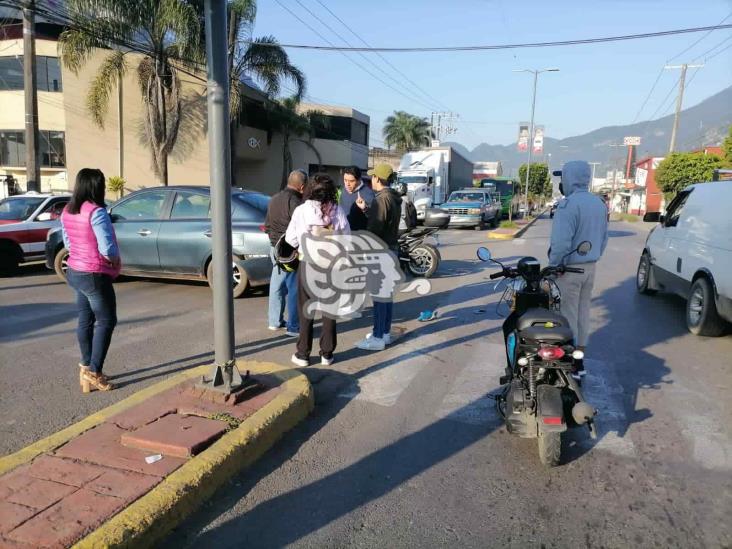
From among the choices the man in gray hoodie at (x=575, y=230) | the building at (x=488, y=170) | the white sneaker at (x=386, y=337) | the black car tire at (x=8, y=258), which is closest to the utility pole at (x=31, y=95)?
the black car tire at (x=8, y=258)

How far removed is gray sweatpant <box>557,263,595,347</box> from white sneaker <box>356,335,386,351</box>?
6.17 ft

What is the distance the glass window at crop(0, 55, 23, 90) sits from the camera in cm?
2548

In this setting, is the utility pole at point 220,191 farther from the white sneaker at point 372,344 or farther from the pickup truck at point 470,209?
the pickup truck at point 470,209

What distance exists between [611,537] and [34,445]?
3308 millimetres

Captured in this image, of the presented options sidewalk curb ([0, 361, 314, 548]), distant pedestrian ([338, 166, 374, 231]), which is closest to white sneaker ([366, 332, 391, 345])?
distant pedestrian ([338, 166, 374, 231])

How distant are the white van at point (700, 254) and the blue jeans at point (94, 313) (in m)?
6.20

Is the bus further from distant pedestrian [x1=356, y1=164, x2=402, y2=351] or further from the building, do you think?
distant pedestrian [x1=356, y1=164, x2=402, y2=351]

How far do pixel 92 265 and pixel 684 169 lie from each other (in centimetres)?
3672

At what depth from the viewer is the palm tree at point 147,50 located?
16875 mm

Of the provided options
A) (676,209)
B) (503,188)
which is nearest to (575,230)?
(676,209)

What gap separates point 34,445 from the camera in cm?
318

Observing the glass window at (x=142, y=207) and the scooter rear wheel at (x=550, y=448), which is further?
the glass window at (x=142, y=207)

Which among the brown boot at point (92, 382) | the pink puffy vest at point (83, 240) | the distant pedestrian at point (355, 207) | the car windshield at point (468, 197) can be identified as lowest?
the brown boot at point (92, 382)

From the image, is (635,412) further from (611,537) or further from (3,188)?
(3,188)
